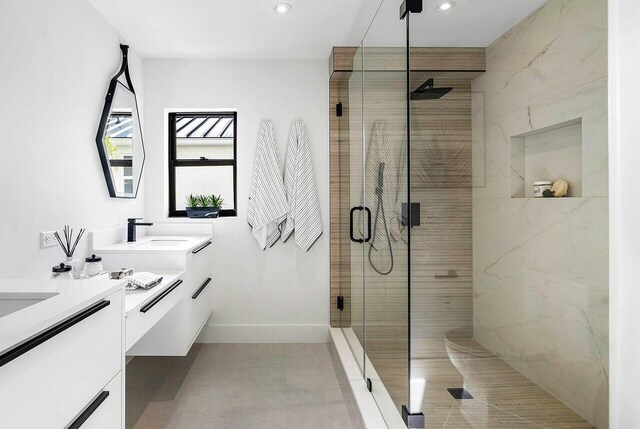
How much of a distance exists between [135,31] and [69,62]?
77 centimetres

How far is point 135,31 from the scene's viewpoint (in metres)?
2.84

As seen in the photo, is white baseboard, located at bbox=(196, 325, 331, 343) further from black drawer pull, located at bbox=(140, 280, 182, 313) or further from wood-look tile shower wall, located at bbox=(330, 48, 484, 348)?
wood-look tile shower wall, located at bbox=(330, 48, 484, 348)

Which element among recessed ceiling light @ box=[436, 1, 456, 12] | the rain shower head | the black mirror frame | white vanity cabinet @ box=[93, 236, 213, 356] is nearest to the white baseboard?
white vanity cabinet @ box=[93, 236, 213, 356]

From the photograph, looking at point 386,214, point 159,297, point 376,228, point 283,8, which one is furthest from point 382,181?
point 283,8

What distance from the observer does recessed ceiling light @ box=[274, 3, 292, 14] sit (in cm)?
248

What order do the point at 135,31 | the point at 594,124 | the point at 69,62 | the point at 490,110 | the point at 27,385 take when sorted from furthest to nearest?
the point at 135,31
the point at 69,62
the point at 490,110
the point at 594,124
the point at 27,385

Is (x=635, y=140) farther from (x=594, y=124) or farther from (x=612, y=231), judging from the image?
(x=612, y=231)

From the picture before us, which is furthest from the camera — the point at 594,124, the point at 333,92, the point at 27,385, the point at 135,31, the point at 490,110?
the point at 333,92

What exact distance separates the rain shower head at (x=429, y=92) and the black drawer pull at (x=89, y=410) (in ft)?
4.75

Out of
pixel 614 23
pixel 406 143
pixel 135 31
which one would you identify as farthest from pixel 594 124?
pixel 135 31

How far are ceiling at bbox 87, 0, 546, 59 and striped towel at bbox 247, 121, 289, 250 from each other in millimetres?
664

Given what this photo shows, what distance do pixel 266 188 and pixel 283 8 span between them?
4.46 feet

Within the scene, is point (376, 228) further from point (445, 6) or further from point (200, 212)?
point (200, 212)

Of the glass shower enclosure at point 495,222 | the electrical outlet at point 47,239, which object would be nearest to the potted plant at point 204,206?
the electrical outlet at point 47,239
